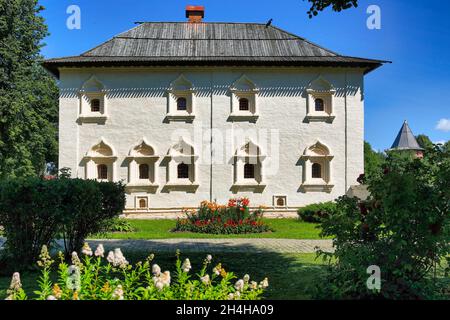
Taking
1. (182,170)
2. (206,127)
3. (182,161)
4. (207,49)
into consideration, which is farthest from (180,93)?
(182,170)

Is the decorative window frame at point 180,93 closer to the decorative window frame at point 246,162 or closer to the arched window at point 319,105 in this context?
the decorative window frame at point 246,162

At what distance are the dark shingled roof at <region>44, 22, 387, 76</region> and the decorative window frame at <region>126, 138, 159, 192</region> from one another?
463 cm

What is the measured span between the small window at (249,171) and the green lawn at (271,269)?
33.8ft

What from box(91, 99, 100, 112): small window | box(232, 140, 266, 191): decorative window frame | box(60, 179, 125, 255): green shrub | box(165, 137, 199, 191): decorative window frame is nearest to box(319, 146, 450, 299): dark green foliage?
box(60, 179, 125, 255): green shrub

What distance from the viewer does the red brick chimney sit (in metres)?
22.5

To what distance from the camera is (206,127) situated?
18.6 meters

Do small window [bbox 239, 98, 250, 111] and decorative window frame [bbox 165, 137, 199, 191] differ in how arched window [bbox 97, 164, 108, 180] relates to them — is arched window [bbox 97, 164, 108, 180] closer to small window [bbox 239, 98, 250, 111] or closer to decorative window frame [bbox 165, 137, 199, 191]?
decorative window frame [bbox 165, 137, 199, 191]

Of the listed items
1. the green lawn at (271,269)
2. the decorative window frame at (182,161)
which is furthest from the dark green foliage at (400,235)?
the decorative window frame at (182,161)

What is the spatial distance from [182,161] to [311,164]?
725 cm

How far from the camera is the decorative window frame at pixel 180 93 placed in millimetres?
18562

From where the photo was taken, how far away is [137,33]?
822 inches
